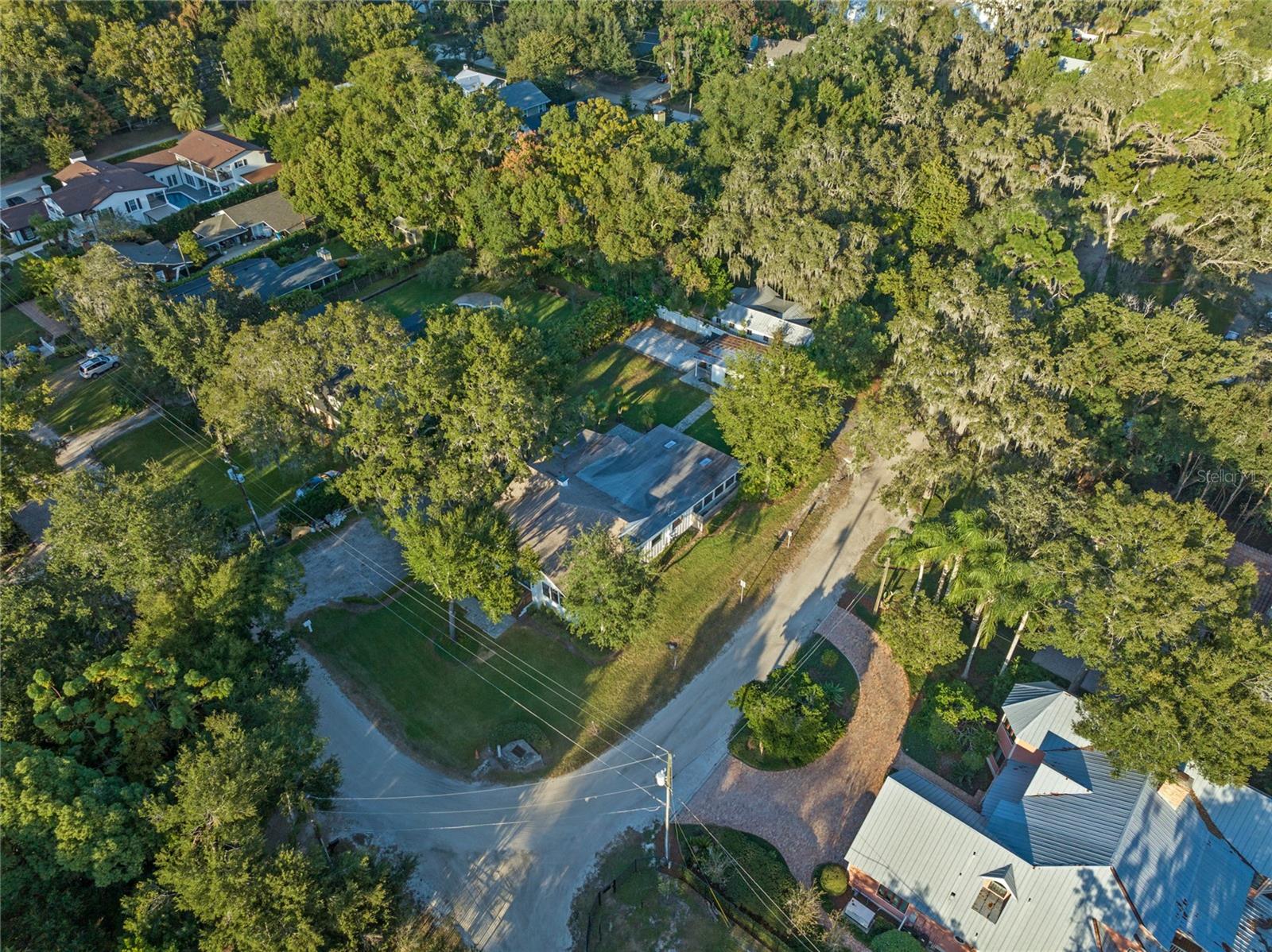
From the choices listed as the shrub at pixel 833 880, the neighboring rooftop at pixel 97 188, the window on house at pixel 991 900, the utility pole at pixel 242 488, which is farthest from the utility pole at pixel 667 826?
the neighboring rooftop at pixel 97 188

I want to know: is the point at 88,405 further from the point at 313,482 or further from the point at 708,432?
the point at 708,432

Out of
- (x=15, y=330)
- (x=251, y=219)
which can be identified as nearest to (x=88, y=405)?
(x=15, y=330)

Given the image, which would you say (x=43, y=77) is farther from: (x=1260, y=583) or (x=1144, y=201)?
(x=1260, y=583)

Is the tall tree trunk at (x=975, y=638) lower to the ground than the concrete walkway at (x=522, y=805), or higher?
higher

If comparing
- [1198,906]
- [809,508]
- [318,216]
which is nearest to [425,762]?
[809,508]

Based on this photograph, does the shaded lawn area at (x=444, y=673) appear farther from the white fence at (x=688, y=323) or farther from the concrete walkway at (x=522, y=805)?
the white fence at (x=688, y=323)

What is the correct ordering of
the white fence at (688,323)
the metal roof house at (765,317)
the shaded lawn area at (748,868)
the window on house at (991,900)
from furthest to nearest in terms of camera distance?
the white fence at (688,323) < the metal roof house at (765,317) < the shaded lawn area at (748,868) < the window on house at (991,900)
